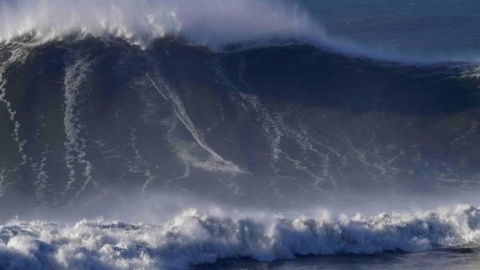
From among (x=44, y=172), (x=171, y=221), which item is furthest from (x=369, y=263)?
(x=44, y=172)

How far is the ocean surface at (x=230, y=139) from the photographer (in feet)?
83.0

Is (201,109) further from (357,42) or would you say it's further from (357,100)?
(357,42)

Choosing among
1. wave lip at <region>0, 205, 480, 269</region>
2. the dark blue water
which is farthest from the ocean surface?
the dark blue water

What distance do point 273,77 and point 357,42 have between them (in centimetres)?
679

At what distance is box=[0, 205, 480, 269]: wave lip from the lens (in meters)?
23.2

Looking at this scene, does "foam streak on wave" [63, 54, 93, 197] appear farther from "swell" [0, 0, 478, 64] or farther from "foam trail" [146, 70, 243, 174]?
"swell" [0, 0, 478, 64]

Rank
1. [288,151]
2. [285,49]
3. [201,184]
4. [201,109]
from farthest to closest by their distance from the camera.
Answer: [285,49] < [201,109] < [288,151] < [201,184]

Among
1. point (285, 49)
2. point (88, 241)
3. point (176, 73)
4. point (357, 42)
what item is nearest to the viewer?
point (88, 241)

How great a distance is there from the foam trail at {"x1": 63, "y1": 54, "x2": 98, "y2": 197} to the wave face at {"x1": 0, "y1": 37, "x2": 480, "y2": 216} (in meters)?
0.05

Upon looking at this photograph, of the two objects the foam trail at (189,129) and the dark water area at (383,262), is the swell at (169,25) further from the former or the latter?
the dark water area at (383,262)

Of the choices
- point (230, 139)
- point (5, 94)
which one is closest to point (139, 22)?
point (5, 94)

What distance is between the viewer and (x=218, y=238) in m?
25.2

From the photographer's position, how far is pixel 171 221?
84.0ft

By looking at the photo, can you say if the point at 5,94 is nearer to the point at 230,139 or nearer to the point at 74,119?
the point at 74,119
